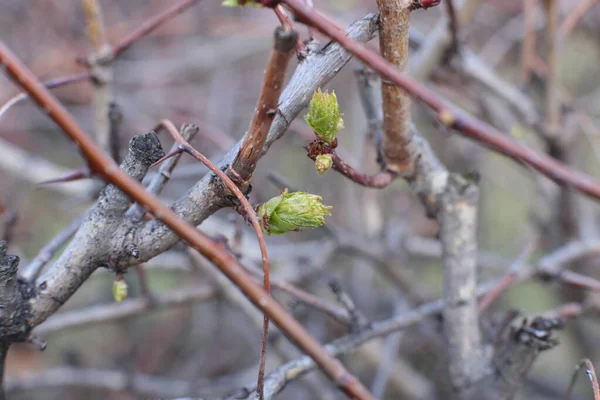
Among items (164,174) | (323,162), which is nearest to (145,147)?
(164,174)

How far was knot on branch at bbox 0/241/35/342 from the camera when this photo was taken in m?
0.61

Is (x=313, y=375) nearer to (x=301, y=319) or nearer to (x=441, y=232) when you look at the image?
(x=301, y=319)

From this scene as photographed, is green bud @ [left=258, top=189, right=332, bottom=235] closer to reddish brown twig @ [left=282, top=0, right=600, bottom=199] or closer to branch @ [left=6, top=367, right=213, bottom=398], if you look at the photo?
reddish brown twig @ [left=282, top=0, right=600, bottom=199]

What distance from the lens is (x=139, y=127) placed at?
1.85 m

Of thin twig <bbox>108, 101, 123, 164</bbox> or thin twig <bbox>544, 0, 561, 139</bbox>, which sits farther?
thin twig <bbox>544, 0, 561, 139</bbox>

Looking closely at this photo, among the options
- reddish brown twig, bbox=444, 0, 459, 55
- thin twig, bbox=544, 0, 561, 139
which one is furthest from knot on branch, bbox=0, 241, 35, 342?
thin twig, bbox=544, 0, 561, 139

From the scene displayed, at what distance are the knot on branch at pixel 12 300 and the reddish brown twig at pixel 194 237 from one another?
0.91 ft

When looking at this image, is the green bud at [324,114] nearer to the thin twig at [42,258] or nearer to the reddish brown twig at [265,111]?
the reddish brown twig at [265,111]

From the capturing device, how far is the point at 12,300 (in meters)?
0.64

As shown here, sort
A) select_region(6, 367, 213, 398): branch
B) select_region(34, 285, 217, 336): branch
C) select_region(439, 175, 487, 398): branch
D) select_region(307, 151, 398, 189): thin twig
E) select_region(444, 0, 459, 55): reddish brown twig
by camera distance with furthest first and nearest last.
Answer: select_region(6, 367, 213, 398): branch < select_region(34, 285, 217, 336): branch < select_region(444, 0, 459, 55): reddish brown twig < select_region(439, 175, 487, 398): branch < select_region(307, 151, 398, 189): thin twig

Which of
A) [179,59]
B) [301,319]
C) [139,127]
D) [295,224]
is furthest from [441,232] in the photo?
[179,59]

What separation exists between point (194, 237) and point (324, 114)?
0.68 feet

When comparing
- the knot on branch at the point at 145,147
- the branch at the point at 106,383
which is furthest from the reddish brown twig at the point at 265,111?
the branch at the point at 106,383

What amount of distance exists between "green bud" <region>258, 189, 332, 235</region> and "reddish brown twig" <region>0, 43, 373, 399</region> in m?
0.13
